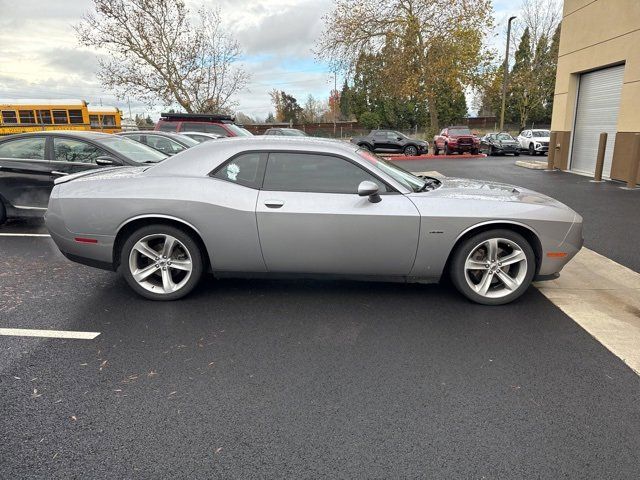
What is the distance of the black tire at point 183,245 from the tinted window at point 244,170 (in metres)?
0.64

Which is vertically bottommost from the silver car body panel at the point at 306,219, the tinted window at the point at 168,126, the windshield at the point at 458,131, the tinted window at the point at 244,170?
the silver car body panel at the point at 306,219

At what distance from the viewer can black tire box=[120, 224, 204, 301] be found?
4.04 metres

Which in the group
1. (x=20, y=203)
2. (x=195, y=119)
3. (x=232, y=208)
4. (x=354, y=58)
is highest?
(x=354, y=58)

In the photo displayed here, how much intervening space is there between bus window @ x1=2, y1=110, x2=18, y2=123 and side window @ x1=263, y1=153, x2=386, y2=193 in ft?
93.5

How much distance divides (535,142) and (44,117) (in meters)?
28.0

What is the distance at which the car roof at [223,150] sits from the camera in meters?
4.09

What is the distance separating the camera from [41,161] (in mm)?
6879

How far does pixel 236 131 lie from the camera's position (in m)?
13.8

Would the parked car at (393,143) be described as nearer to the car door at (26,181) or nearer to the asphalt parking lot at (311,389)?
the car door at (26,181)

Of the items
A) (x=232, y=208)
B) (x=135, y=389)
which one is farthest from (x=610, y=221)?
(x=135, y=389)

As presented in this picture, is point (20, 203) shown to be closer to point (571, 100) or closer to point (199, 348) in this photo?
point (199, 348)

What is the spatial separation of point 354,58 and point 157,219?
96.1 feet

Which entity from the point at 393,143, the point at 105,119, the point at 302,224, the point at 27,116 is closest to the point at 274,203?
the point at 302,224

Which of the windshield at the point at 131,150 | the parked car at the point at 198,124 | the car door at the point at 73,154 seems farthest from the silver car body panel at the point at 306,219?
the parked car at the point at 198,124
